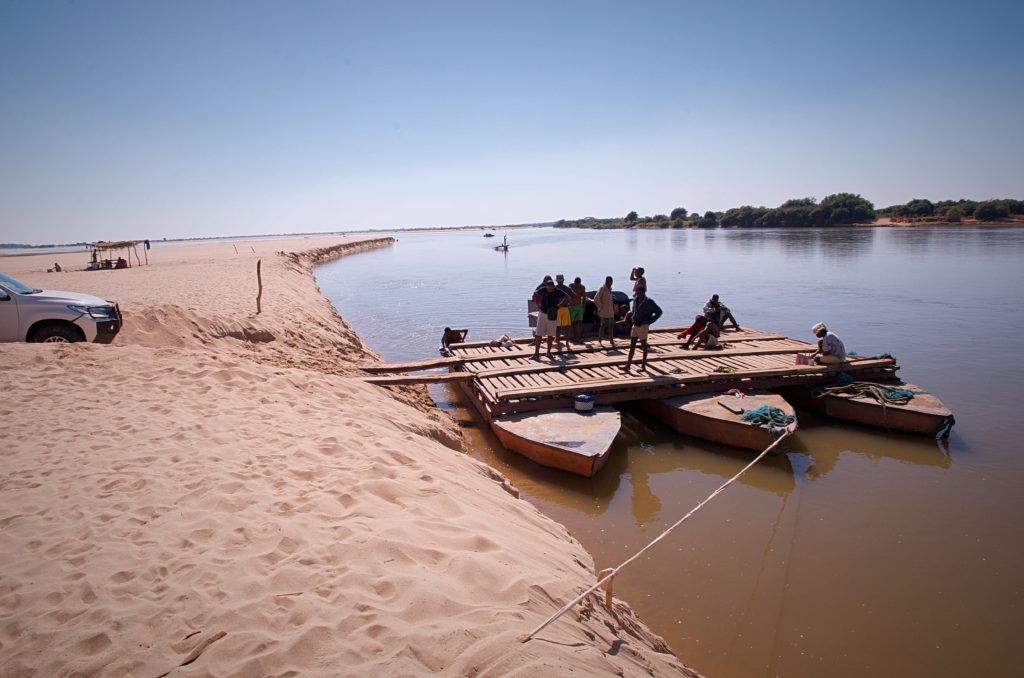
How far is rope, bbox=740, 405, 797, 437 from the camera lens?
823cm

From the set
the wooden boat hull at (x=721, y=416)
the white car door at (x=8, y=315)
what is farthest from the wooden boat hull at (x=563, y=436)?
the white car door at (x=8, y=315)

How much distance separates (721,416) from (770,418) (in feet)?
2.63

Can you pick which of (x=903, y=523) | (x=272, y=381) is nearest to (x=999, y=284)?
(x=903, y=523)

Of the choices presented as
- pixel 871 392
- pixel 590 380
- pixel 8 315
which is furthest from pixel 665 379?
pixel 8 315

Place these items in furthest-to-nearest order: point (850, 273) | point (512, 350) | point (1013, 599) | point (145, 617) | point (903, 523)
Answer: point (850, 273) < point (512, 350) < point (903, 523) < point (1013, 599) < point (145, 617)

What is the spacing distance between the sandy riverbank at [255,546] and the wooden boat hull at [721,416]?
454 cm

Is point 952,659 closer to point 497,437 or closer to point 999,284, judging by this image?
point 497,437

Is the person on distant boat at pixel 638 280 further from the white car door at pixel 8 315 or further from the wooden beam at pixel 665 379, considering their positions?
the white car door at pixel 8 315

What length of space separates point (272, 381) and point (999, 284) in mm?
36890

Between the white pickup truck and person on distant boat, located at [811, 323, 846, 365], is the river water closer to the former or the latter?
person on distant boat, located at [811, 323, 846, 365]

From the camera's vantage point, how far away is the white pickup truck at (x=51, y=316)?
775 centimetres

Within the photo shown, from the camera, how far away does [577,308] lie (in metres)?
12.8

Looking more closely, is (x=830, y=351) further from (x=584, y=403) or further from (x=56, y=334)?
(x=56, y=334)

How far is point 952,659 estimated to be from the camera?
4770mm
